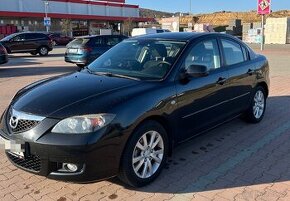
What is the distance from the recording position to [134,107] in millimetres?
3756

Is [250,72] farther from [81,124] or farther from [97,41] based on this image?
[97,41]

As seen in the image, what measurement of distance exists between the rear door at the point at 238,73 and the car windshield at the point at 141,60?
104cm

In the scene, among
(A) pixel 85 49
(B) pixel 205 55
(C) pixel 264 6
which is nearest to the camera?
(B) pixel 205 55

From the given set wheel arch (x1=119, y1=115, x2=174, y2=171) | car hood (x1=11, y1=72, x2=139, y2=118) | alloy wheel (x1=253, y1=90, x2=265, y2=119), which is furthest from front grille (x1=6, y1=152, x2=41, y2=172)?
alloy wheel (x1=253, y1=90, x2=265, y2=119)

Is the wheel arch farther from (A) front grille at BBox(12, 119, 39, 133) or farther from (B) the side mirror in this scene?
(A) front grille at BBox(12, 119, 39, 133)

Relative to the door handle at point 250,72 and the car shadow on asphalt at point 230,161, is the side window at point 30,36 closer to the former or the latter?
the car shadow on asphalt at point 230,161

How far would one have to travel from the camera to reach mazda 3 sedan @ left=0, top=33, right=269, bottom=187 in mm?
3494

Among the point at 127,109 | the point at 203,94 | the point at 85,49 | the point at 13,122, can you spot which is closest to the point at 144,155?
the point at 127,109

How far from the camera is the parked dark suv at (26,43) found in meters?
24.3

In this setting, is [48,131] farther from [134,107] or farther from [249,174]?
[249,174]

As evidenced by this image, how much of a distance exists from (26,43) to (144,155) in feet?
73.1

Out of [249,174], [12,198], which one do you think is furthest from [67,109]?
[249,174]

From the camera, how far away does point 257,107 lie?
643 cm

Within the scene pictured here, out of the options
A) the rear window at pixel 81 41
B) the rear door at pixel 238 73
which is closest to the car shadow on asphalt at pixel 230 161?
the rear door at pixel 238 73
